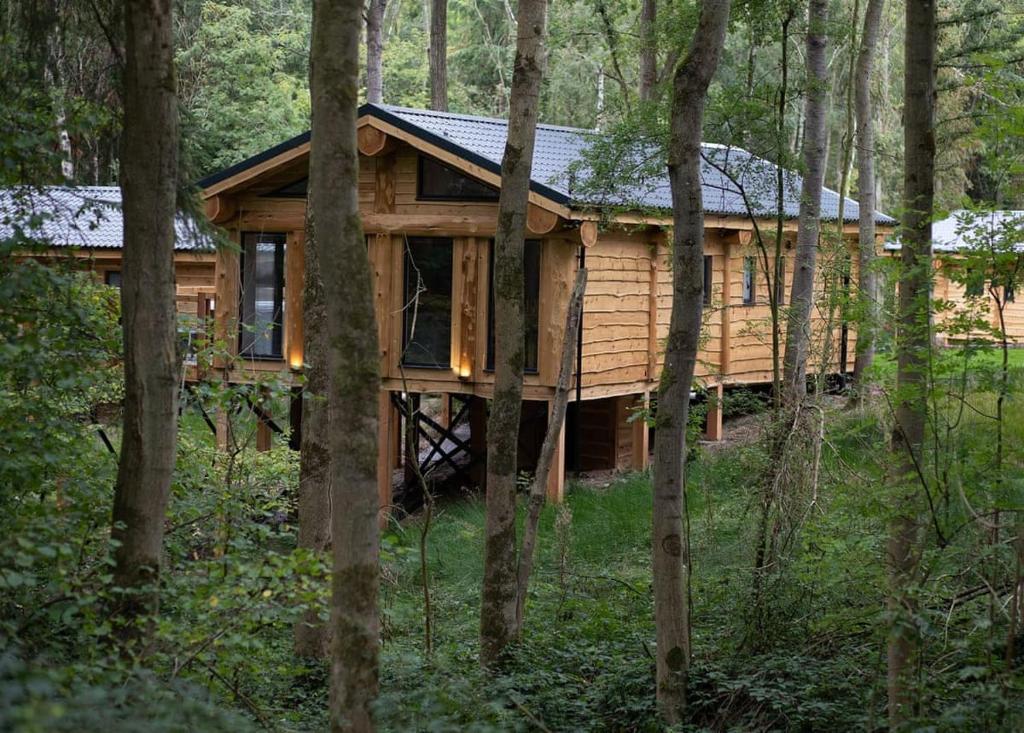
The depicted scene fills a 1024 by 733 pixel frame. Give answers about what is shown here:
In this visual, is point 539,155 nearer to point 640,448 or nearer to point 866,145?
point 640,448

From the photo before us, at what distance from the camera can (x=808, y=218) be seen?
1357 centimetres

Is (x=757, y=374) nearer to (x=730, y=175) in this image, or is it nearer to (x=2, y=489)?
(x=730, y=175)

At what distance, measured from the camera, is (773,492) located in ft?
31.3

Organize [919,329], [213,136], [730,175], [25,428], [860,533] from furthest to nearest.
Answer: [213,136] < [730,175] < [860,533] < [25,428] < [919,329]

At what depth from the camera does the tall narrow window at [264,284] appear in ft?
59.7

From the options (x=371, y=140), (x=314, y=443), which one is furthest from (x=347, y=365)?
(x=371, y=140)

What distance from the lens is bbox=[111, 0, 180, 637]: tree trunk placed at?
22.8 ft

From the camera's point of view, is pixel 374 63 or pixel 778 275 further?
pixel 374 63

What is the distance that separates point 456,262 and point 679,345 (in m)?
9.23

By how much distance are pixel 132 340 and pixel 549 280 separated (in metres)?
9.92

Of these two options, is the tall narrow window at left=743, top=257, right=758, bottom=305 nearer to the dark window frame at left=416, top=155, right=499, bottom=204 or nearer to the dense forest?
the dark window frame at left=416, top=155, right=499, bottom=204

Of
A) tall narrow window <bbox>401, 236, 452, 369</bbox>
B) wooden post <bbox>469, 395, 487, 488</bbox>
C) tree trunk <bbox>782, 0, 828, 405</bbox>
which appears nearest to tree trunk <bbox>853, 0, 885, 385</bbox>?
tree trunk <bbox>782, 0, 828, 405</bbox>

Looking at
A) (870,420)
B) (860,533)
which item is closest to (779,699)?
(860,533)

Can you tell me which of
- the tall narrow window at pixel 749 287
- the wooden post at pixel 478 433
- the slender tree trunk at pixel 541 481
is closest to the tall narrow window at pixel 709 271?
the tall narrow window at pixel 749 287
